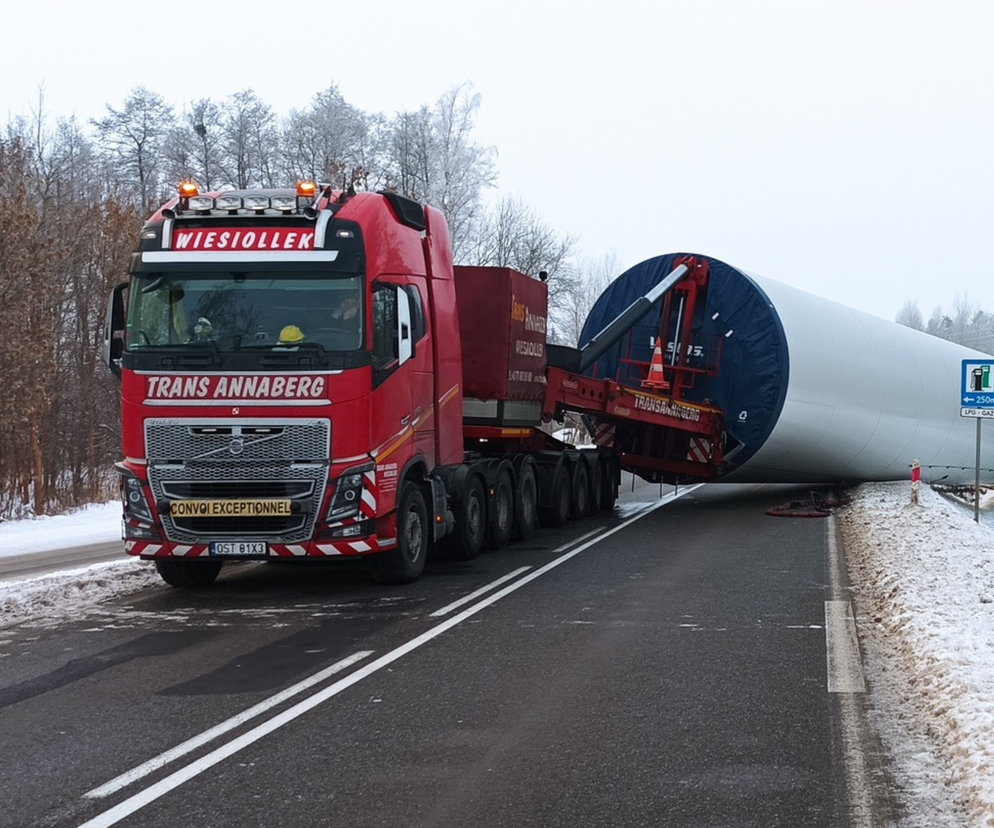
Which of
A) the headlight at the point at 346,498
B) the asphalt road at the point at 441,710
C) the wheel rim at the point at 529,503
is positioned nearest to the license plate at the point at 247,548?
the asphalt road at the point at 441,710

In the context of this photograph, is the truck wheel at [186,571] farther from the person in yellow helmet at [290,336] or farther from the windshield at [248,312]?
A: the person in yellow helmet at [290,336]

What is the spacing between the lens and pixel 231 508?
10453 millimetres

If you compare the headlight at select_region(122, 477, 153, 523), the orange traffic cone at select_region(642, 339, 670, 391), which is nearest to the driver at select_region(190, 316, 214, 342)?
the headlight at select_region(122, 477, 153, 523)

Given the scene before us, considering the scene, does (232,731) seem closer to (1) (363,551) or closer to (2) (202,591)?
(1) (363,551)

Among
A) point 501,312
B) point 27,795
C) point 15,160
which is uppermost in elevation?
point 15,160

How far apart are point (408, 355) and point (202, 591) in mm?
3078

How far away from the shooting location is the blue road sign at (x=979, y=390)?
62.0 feet

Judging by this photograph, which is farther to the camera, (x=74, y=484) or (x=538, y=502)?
(x=74, y=484)

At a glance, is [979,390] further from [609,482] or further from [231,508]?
[231,508]

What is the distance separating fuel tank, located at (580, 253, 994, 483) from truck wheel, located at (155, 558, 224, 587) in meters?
11.1

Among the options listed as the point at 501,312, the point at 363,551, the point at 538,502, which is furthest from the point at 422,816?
the point at 538,502

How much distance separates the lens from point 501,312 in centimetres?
1569

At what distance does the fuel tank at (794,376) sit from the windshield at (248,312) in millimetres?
11279

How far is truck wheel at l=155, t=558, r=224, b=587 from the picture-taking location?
38.1ft
